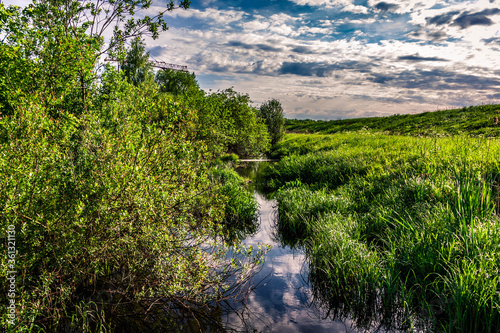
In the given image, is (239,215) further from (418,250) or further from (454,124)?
(454,124)

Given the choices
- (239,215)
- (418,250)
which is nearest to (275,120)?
(239,215)

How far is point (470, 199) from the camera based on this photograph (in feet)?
19.4

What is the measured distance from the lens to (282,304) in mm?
6055

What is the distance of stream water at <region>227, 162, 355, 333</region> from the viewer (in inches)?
210

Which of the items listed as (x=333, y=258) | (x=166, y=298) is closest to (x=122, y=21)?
(x=166, y=298)

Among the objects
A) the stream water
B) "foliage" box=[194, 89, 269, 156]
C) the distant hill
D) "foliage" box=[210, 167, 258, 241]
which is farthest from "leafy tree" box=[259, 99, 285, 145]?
the stream water

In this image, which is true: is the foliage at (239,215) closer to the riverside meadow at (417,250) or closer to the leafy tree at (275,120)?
the riverside meadow at (417,250)

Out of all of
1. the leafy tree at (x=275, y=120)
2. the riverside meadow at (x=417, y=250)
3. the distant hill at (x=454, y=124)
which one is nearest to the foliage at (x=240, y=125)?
the leafy tree at (x=275, y=120)

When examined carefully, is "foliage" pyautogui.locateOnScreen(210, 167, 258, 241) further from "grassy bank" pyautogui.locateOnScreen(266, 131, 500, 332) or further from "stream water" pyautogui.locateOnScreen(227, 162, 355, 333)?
"stream water" pyautogui.locateOnScreen(227, 162, 355, 333)

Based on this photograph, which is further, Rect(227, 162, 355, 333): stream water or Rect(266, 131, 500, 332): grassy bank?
Rect(227, 162, 355, 333): stream water

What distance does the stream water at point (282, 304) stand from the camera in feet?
17.5

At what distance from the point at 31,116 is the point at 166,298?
3868mm

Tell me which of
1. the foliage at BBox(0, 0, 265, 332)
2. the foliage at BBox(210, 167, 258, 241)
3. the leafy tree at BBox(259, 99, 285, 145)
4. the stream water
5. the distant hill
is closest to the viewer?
the foliage at BBox(0, 0, 265, 332)

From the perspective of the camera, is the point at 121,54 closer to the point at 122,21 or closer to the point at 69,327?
the point at 122,21
